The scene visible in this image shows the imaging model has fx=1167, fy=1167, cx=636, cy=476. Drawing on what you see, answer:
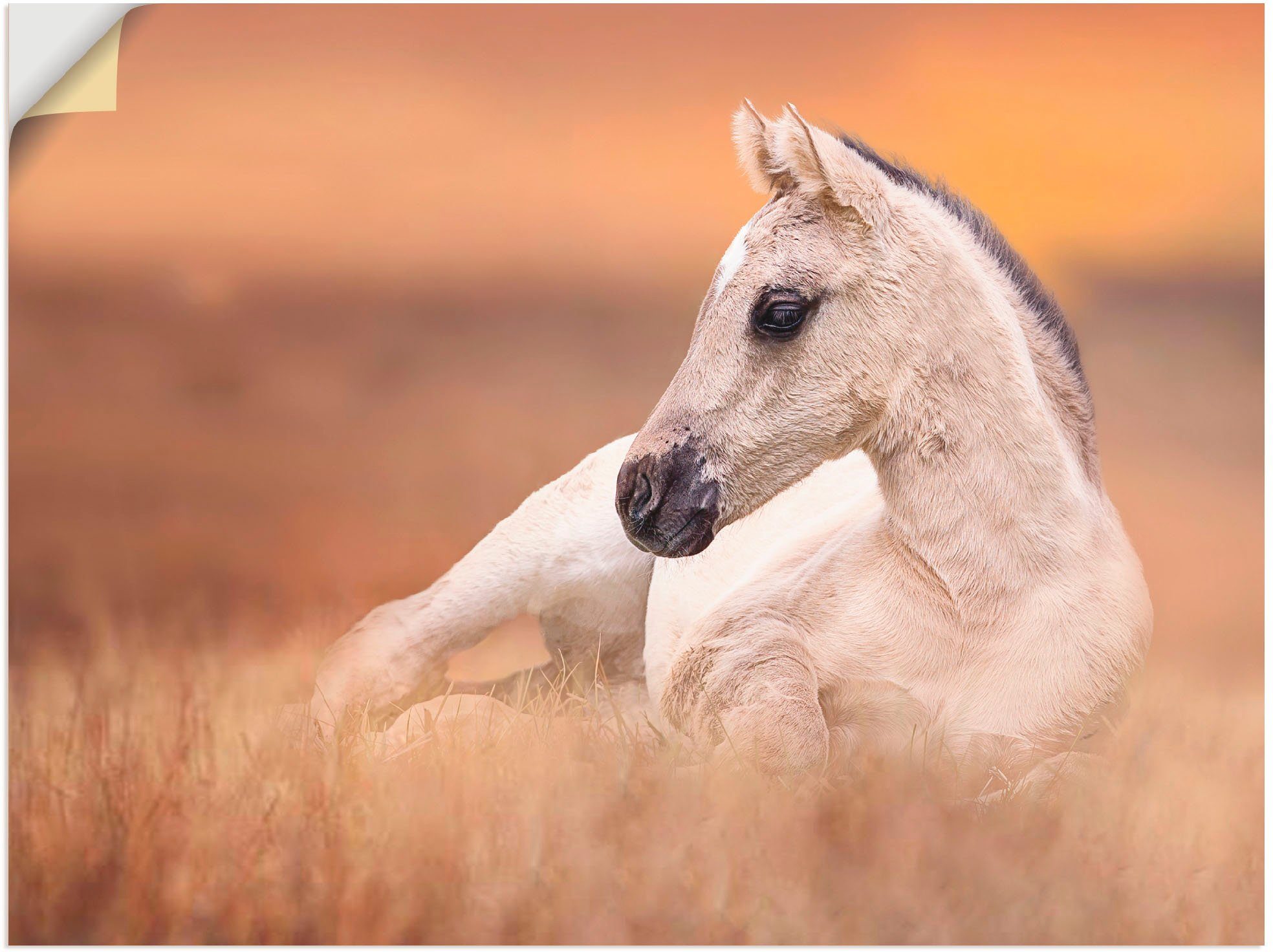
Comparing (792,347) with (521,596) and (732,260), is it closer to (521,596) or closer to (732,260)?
(732,260)

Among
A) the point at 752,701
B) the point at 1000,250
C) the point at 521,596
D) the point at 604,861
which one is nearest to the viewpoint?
the point at 604,861

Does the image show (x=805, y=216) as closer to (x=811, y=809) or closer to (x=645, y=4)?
(x=645, y=4)

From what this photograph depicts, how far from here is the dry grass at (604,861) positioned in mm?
2355

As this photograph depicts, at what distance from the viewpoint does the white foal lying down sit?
2508 millimetres

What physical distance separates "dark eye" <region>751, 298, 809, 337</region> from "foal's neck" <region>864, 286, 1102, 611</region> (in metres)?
0.27

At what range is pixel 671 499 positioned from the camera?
8.29 feet

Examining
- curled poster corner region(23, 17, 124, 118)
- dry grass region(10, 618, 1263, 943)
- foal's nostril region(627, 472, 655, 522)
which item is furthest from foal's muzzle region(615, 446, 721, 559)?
curled poster corner region(23, 17, 124, 118)

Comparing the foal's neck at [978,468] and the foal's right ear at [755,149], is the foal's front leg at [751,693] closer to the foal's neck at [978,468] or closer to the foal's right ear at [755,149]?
the foal's neck at [978,468]

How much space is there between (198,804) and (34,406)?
4.01 feet

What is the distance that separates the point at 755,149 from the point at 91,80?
1.81 metres

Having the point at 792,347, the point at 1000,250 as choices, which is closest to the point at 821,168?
the point at 792,347

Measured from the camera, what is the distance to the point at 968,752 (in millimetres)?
2541

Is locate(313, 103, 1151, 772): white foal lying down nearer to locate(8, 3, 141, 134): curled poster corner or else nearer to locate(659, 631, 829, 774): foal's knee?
locate(659, 631, 829, 774): foal's knee

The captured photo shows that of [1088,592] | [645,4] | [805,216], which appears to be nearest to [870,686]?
[1088,592]
